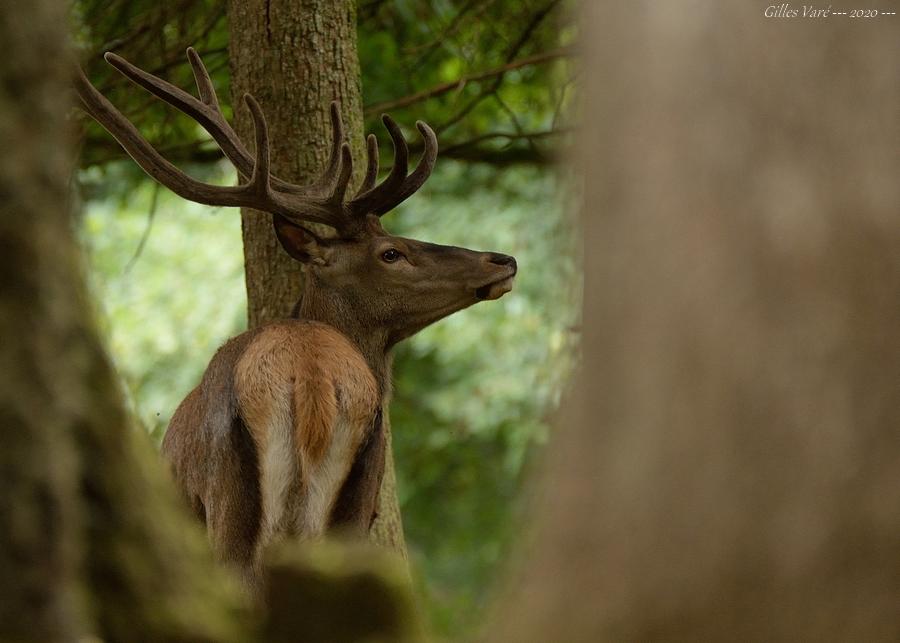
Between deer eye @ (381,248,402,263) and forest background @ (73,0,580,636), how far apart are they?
1422mm

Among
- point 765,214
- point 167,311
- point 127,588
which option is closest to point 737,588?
point 765,214

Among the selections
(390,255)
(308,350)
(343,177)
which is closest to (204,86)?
(343,177)

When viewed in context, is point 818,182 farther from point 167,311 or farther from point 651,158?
point 167,311

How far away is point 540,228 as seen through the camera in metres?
11.3

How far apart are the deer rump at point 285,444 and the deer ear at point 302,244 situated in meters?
1.01

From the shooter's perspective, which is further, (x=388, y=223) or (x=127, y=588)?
(x=388, y=223)

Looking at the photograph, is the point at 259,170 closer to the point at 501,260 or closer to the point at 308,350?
the point at 308,350

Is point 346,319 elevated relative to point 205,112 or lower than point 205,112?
lower

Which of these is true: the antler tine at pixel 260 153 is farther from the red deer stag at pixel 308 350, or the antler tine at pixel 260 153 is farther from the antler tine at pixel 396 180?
the antler tine at pixel 396 180

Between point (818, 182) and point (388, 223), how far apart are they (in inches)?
362

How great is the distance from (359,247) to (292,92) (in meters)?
0.77

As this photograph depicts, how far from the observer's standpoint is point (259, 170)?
5613mm

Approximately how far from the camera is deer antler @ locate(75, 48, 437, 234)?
573cm

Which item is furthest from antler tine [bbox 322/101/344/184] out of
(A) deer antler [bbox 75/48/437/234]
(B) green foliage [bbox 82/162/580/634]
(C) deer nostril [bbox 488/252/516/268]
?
(B) green foliage [bbox 82/162/580/634]
